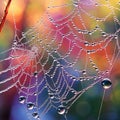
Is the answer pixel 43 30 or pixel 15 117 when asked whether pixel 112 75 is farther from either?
pixel 43 30

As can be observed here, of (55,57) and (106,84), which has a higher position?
(106,84)

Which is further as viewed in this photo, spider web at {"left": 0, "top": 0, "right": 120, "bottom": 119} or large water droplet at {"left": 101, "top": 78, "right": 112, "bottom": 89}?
spider web at {"left": 0, "top": 0, "right": 120, "bottom": 119}

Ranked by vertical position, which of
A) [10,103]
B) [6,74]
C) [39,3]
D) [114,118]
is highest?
[39,3]

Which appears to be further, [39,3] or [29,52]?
[39,3]

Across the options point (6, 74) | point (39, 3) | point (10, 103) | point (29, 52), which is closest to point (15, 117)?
point (10, 103)

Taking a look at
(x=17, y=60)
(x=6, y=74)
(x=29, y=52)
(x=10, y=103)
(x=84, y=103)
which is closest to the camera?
(x=29, y=52)

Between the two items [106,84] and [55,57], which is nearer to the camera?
[106,84]

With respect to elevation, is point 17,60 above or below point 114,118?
above

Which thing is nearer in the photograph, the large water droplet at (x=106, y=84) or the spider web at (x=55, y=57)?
the large water droplet at (x=106, y=84)
